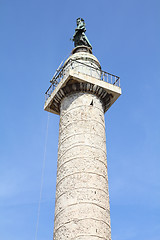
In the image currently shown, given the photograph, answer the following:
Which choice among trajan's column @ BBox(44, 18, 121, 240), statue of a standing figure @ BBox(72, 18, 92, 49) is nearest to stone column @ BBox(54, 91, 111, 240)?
trajan's column @ BBox(44, 18, 121, 240)

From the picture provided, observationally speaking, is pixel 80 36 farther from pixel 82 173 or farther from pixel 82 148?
pixel 82 173

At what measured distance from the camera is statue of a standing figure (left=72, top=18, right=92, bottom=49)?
16.2 meters

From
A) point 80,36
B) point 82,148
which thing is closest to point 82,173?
point 82,148

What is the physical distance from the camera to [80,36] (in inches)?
650

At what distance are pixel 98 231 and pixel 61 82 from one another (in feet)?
19.8

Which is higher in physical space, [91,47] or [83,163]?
[91,47]

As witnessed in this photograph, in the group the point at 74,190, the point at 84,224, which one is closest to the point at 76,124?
the point at 74,190

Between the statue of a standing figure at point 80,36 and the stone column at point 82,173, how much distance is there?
4567 mm

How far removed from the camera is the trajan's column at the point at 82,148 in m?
9.44

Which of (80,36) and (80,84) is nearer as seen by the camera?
(80,84)

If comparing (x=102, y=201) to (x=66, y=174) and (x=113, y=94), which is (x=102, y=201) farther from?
(x=113, y=94)

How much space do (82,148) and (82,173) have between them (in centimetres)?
93

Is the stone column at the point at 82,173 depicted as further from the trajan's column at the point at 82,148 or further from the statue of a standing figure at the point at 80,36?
the statue of a standing figure at the point at 80,36

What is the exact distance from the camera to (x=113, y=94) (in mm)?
13320
